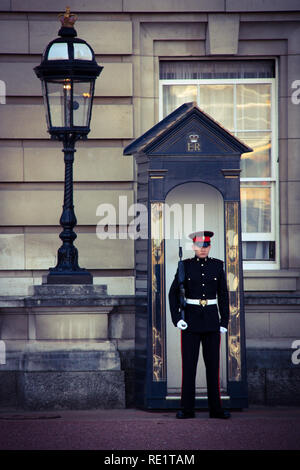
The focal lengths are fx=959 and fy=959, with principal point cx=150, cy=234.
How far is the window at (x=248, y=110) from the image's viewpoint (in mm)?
10180

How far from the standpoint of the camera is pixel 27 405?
28.5 ft

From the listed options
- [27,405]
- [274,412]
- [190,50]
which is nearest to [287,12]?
[190,50]

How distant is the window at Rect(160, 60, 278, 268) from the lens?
1018 cm

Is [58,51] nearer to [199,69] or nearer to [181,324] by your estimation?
[199,69]

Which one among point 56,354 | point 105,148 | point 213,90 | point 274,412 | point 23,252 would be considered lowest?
point 274,412

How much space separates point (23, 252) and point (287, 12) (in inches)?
146

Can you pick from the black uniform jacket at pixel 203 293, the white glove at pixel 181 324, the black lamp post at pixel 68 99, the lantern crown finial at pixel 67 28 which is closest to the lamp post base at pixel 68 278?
the black lamp post at pixel 68 99

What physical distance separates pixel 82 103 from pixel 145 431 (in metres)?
3.08

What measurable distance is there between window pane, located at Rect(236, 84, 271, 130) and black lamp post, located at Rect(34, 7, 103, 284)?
2.05 metres

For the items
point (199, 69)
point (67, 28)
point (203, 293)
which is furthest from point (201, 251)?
point (199, 69)

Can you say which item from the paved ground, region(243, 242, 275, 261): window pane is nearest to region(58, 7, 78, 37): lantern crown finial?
region(243, 242, 275, 261): window pane

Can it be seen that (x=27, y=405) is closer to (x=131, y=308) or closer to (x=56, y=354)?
(x=56, y=354)

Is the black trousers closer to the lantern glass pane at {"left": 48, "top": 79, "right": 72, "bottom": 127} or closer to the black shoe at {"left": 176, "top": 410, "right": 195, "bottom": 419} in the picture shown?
the black shoe at {"left": 176, "top": 410, "right": 195, "bottom": 419}

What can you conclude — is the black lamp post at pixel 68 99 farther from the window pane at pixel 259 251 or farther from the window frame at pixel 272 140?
the window pane at pixel 259 251
